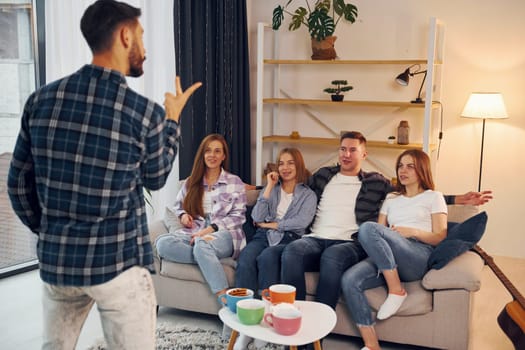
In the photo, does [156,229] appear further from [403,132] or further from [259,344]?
[403,132]

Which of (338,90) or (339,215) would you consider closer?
(339,215)

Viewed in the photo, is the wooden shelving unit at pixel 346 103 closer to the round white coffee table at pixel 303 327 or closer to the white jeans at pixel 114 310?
the round white coffee table at pixel 303 327

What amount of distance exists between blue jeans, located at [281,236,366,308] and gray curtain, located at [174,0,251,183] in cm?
150

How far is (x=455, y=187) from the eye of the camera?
189 inches

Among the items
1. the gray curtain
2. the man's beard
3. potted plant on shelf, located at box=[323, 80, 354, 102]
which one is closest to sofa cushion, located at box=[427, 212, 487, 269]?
the man's beard

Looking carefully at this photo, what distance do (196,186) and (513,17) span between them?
2619mm

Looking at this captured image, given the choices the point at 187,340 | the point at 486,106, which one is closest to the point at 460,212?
the point at 486,106

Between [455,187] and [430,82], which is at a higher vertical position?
[430,82]

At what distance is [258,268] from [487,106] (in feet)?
7.03

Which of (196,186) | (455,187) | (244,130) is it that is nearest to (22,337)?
(196,186)

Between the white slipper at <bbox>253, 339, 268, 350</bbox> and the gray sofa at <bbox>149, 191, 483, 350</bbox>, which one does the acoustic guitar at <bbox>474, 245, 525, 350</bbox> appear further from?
the white slipper at <bbox>253, 339, 268, 350</bbox>

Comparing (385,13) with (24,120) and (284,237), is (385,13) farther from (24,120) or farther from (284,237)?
(24,120)

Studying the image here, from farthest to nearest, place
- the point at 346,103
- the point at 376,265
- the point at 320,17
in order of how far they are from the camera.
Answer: the point at 346,103
the point at 320,17
the point at 376,265

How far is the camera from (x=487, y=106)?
4.30 meters
